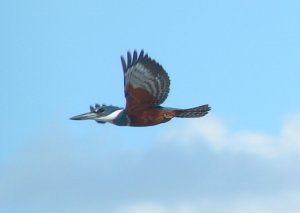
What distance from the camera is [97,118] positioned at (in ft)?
86.4

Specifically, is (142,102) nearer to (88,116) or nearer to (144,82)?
(144,82)

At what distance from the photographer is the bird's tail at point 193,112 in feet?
86.0

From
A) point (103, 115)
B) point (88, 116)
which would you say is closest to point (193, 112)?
point (103, 115)

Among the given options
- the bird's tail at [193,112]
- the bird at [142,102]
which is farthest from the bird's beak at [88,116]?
the bird's tail at [193,112]

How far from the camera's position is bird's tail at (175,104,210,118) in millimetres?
26219

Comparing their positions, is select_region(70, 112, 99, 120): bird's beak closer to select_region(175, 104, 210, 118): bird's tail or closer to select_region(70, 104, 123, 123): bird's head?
select_region(70, 104, 123, 123): bird's head

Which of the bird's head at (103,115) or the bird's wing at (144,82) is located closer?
the bird's head at (103,115)

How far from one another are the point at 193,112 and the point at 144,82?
7.39ft

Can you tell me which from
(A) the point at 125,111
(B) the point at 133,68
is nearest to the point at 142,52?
(B) the point at 133,68

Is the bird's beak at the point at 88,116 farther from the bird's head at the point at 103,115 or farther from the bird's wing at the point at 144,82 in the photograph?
the bird's wing at the point at 144,82

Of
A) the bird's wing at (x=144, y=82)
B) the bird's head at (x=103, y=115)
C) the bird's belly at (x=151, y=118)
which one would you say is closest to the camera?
the bird's belly at (x=151, y=118)

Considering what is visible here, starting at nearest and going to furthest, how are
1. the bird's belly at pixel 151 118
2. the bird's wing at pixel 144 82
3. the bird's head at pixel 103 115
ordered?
the bird's belly at pixel 151 118 → the bird's head at pixel 103 115 → the bird's wing at pixel 144 82

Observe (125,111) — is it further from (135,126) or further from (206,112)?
(206,112)

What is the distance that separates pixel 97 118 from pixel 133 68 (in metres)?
2.68
